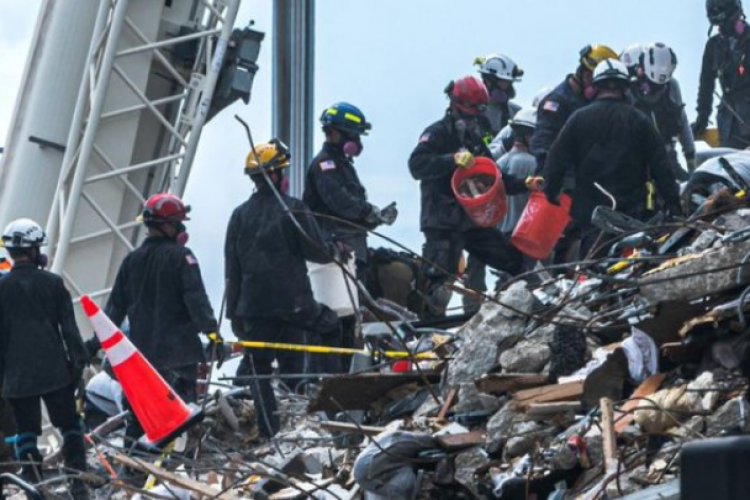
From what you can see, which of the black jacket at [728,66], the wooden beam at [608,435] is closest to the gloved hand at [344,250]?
the black jacket at [728,66]

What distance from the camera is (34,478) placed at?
1108 cm

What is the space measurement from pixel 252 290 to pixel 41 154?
19.0 ft

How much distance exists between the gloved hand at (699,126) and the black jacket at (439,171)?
10.4 ft

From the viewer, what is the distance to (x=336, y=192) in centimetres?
1255

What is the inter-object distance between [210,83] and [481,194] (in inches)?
165

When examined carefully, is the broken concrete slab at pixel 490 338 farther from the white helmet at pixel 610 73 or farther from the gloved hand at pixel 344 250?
the gloved hand at pixel 344 250

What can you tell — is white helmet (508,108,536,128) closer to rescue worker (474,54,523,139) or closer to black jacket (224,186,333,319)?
rescue worker (474,54,523,139)

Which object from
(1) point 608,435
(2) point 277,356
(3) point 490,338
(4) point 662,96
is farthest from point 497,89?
(1) point 608,435

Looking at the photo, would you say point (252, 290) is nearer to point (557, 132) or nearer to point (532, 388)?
point (557, 132)

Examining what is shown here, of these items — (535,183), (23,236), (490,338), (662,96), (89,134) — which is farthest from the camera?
(89,134)

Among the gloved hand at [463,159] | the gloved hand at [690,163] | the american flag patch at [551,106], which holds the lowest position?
the gloved hand at [463,159]

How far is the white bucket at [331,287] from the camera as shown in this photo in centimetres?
1273

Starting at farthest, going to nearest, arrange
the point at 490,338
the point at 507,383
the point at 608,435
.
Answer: the point at 490,338, the point at 507,383, the point at 608,435

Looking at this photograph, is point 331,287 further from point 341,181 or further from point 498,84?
point 498,84
